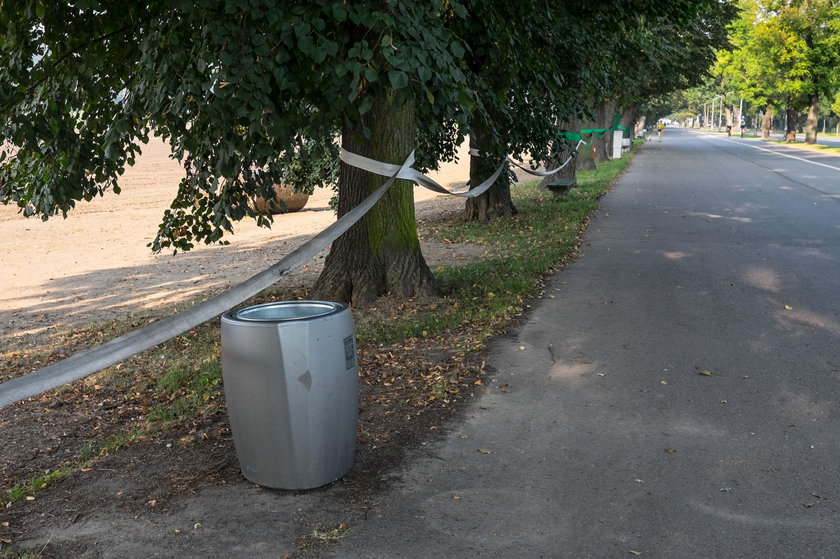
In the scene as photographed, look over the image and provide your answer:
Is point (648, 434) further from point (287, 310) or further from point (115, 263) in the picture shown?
point (115, 263)

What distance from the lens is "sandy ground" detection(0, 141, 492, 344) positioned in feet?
32.4

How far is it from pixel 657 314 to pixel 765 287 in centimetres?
191

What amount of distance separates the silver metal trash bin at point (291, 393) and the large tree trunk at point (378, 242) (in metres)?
3.98

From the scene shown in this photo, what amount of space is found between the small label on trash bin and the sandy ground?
5.73 metres

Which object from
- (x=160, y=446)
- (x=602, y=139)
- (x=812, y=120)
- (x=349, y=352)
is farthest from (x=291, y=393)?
(x=812, y=120)

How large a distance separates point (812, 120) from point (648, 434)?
190ft

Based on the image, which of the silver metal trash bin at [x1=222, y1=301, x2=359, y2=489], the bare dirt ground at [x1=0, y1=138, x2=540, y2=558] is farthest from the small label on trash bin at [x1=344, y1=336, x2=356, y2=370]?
the bare dirt ground at [x1=0, y1=138, x2=540, y2=558]

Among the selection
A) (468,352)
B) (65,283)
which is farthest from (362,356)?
(65,283)

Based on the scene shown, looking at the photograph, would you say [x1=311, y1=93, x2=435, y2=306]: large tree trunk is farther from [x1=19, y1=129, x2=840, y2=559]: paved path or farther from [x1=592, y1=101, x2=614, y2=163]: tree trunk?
[x1=592, y1=101, x2=614, y2=163]: tree trunk

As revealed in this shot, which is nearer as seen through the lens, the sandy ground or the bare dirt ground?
the bare dirt ground

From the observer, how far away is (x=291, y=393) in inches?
158

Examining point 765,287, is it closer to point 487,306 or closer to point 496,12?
point 487,306

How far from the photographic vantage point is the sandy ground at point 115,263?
989 centimetres

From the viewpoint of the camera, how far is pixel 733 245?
1192 cm
